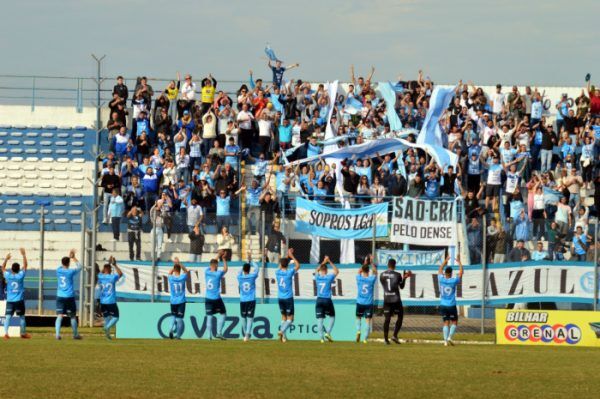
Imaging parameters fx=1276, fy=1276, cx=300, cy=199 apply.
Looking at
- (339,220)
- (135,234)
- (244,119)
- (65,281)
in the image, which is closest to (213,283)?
(65,281)

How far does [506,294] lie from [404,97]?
41.8 ft

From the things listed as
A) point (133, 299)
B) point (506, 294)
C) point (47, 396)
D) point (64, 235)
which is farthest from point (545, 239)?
point (47, 396)

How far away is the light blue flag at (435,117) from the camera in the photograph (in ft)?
136

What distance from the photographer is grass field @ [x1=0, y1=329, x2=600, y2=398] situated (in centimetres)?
1794

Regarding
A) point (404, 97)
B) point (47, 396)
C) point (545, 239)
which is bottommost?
point (47, 396)

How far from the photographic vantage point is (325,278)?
3086 centimetres

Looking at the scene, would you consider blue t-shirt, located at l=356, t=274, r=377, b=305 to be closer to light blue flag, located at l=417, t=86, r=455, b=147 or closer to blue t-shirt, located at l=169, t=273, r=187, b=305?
blue t-shirt, located at l=169, t=273, r=187, b=305

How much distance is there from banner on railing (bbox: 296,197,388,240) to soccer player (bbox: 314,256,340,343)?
341 cm

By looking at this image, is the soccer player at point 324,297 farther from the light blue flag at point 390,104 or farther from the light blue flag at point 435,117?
the light blue flag at point 390,104

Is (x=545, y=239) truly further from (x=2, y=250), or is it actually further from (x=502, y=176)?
A: (x=2, y=250)

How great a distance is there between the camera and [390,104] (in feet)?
144

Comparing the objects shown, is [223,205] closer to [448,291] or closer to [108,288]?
[108,288]

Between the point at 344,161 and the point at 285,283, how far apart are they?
9.73 metres

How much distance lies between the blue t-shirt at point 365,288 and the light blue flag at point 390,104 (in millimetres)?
12548
